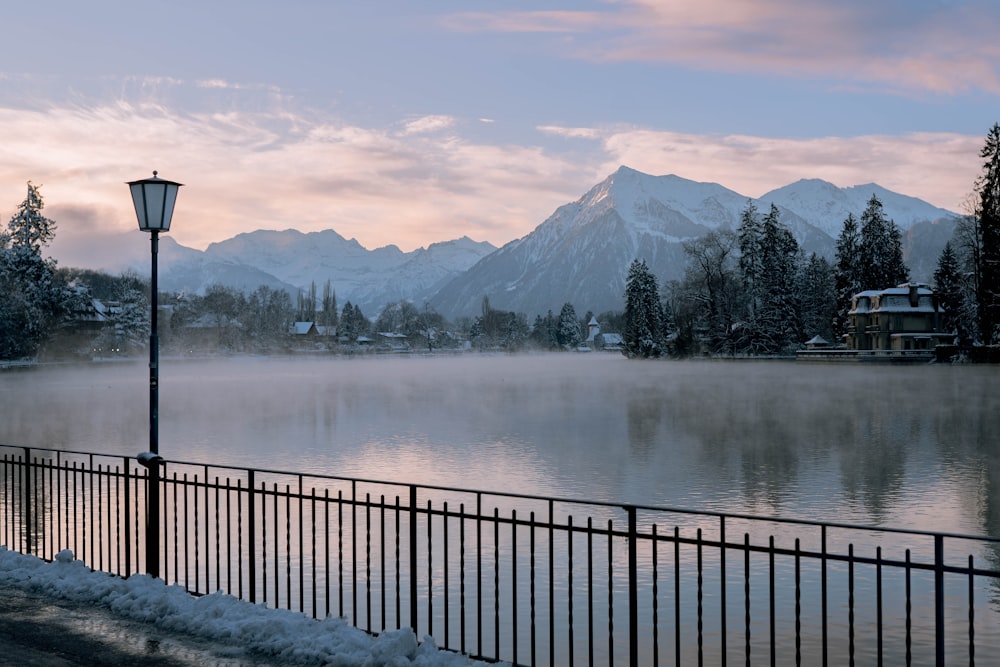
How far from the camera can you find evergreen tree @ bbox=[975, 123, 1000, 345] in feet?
284

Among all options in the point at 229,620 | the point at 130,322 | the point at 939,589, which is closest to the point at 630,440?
the point at 229,620

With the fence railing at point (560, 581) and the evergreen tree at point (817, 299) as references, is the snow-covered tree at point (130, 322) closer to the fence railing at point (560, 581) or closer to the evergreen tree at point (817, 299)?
the evergreen tree at point (817, 299)

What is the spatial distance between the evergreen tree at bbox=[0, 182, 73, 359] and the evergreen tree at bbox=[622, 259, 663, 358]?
81.5 meters

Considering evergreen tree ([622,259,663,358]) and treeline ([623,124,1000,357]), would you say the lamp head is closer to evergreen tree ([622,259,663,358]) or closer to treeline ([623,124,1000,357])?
treeline ([623,124,1000,357])

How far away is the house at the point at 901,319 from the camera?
10656cm

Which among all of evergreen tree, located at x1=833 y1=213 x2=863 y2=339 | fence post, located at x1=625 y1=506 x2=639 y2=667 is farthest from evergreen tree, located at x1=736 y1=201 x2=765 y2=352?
fence post, located at x1=625 y1=506 x2=639 y2=667

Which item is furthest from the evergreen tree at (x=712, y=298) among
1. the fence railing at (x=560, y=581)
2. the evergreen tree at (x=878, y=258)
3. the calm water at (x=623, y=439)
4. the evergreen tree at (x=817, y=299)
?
the fence railing at (x=560, y=581)

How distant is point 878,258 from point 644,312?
37.4 meters

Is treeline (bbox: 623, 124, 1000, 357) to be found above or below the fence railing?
above

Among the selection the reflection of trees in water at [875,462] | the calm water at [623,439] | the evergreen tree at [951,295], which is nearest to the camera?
the reflection of trees in water at [875,462]

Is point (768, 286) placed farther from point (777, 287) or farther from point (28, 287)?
point (28, 287)

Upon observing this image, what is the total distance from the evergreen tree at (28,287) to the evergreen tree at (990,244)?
99337mm

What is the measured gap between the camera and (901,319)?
4190 inches

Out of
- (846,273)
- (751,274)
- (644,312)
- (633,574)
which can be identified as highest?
(751,274)
